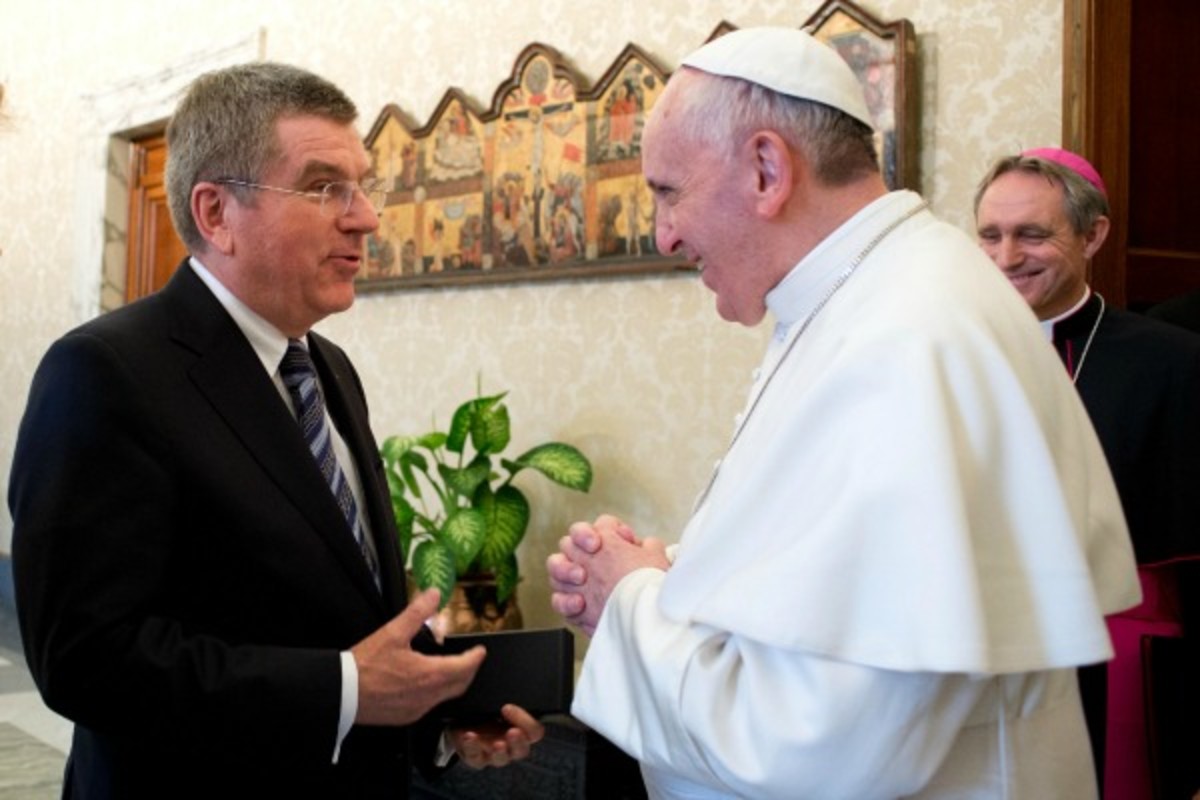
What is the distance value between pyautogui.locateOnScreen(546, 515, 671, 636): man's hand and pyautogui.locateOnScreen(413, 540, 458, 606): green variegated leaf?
2516 mm

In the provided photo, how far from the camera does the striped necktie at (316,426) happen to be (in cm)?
205

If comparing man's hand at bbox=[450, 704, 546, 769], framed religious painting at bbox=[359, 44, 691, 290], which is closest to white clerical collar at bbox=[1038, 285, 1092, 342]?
man's hand at bbox=[450, 704, 546, 769]

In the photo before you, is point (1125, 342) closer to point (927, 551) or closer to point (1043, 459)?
point (1043, 459)

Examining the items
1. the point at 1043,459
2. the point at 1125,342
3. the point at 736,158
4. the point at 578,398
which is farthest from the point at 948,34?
the point at 1043,459

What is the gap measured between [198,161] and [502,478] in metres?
3.14


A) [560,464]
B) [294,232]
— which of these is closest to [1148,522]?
[294,232]

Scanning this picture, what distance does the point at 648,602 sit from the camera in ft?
5.30

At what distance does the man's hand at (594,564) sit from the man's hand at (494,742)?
333 mm

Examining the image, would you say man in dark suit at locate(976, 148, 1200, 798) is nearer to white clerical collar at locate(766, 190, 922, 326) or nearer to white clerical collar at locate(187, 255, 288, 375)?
white clerical collar at locate(766, 190, 922, 326)

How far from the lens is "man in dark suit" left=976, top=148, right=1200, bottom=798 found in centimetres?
252

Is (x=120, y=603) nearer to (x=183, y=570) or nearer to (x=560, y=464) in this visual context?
(x=183, y=570)

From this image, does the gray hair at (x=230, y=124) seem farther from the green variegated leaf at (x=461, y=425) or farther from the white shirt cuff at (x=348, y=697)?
the green variegated leaf at (x=461, y=425)

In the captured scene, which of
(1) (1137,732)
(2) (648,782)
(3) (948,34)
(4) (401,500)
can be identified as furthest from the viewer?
(4) (401,500)

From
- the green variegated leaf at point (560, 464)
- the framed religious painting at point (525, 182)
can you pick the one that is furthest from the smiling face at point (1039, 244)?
the green variegated leaf at point (560, 464)
